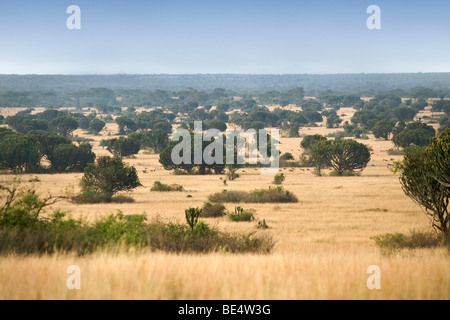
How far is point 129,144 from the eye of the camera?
7525 centimetres

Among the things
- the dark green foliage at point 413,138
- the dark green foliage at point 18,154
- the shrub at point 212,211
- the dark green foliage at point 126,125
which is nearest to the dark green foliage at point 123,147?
the dark green foliage at point 18,154

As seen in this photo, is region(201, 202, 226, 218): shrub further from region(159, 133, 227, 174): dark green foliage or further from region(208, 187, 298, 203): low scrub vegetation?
region(159, 133, 227, 174): dark green foliage

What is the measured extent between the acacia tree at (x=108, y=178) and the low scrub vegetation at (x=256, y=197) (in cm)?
686

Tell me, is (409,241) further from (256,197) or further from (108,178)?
(108,178)

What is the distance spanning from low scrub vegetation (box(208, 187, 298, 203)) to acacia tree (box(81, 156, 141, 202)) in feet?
22.5

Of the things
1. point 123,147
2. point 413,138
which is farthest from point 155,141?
point 413,138

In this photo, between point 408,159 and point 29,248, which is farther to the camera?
point 408,159

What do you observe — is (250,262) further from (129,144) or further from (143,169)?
(129,144)

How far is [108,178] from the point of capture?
122 ft

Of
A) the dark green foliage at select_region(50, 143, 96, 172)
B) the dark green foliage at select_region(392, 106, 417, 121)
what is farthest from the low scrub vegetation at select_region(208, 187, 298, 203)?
the dark green foliage at select_region(392, 106, 417, 121)

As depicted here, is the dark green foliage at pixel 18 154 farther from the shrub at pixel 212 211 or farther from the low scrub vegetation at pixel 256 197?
the shrub at pixel 212 211
